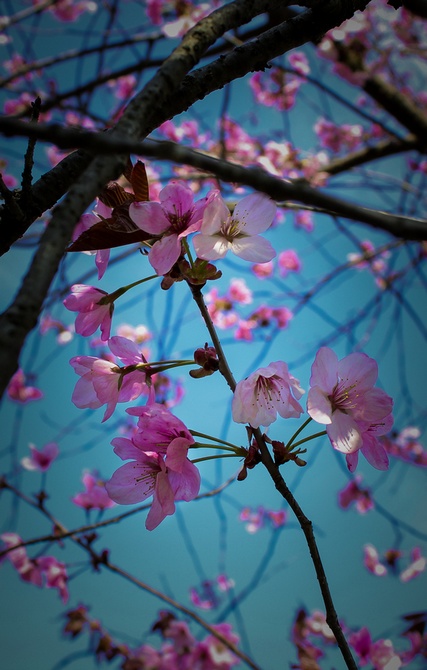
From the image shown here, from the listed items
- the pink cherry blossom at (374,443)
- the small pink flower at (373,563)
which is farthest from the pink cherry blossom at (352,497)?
the pink cherry blossom at (374,443)

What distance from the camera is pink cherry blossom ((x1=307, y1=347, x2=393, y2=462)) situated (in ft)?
2.00

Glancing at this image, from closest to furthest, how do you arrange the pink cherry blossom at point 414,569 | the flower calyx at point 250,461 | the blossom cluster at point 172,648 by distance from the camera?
1. the flower calyx at point 250,461
2. the blossom cluster at point 172,648
3. the pink cherry blossom at point 414,569

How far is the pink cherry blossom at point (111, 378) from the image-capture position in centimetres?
67

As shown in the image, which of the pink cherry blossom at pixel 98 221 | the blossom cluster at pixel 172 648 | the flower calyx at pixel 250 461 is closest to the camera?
the flower calyx at pixel 250 461

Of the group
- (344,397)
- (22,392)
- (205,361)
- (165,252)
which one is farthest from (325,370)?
(22,392)

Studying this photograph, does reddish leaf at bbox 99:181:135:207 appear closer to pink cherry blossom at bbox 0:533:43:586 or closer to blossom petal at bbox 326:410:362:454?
blossom petal at bbox 326:410:362:454

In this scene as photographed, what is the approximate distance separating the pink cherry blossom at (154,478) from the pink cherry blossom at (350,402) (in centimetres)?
19

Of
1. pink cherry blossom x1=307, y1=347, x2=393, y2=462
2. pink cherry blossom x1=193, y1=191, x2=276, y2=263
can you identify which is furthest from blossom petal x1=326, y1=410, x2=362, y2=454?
pink cherry blossom x1=193, y1=191, x2=276, y2=263

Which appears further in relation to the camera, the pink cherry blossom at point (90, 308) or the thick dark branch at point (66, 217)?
the pink cherry blossom at point (90, 308)

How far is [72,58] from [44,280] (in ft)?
8.29

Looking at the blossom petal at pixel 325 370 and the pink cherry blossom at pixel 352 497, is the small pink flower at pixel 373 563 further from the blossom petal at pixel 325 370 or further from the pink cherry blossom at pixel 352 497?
the blossom petal at pixel 325 370

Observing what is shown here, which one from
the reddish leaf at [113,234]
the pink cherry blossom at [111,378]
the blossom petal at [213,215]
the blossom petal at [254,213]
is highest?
the blossom petal at [254,213]

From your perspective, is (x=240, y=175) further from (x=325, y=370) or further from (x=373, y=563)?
(x=373, y=563)

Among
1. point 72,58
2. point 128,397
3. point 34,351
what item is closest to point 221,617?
point 34,351
